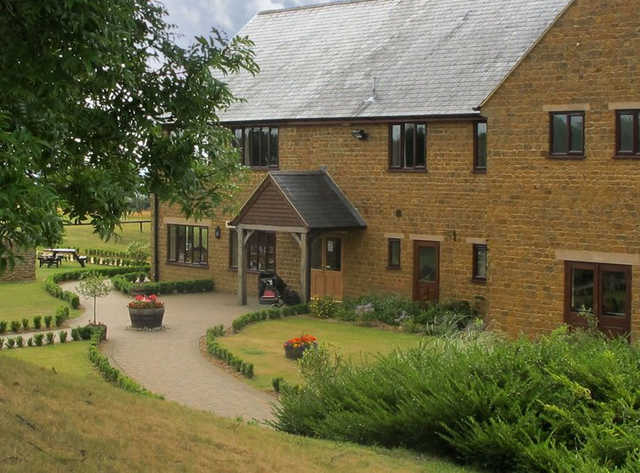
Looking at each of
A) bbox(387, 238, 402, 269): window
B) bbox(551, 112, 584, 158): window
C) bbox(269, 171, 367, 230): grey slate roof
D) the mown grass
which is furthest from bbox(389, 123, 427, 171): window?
the mown grass

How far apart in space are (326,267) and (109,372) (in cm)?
1376

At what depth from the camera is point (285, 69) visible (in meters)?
37.9

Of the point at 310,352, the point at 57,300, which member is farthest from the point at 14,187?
the point at 57,300

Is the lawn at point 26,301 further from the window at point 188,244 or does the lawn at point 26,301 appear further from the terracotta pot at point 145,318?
the window at point 188,244

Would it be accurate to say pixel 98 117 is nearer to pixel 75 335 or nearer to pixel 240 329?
pixel 75 335

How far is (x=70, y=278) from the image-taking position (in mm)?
41125

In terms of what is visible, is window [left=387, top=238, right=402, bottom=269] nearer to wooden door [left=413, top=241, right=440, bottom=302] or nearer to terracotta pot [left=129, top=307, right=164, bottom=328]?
wooden door [left=413, top=241, right=440, bottom=302]

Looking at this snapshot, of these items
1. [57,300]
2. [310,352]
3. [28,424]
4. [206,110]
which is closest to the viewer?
[28,424]

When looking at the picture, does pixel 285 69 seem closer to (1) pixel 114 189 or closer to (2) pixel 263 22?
(2) pixel 263 22

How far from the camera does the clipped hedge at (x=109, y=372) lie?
1897 cm

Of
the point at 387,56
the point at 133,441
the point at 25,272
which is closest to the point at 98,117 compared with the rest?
the point at 133,441

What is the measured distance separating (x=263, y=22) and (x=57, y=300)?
14.4 metres

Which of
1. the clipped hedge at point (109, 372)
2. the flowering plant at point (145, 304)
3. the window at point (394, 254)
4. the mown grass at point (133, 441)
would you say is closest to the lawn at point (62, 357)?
the clipped hedge at point (109, 372)

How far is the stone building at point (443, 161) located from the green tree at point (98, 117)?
1139 centimetres
